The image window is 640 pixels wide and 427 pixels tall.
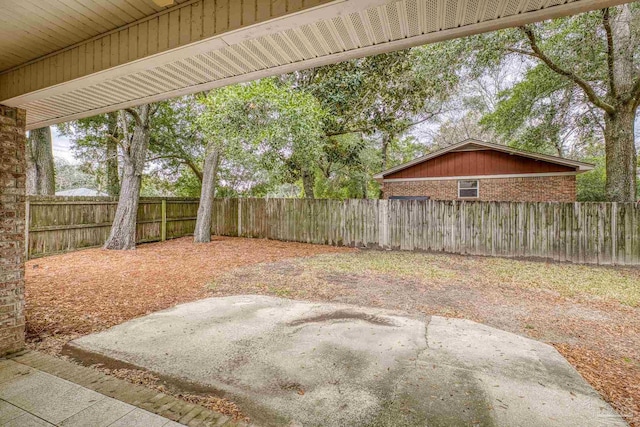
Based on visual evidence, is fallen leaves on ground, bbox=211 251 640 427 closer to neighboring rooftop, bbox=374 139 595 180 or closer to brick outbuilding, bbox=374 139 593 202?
brick outbuilding, bbox=374 139 593 202

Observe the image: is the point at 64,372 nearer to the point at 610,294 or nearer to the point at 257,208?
the point at 610,294

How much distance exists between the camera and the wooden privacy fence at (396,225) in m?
7.53

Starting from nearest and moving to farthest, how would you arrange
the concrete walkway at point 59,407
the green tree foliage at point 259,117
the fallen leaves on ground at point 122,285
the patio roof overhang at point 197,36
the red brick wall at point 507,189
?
1. the patio roof overhang at point 197,36
2. the concrete walkway at point 59,407
3. the fallen leaves on ground at point 122,285
4. the green tree foliage at point 259,117
5. the red brick wall at point 507,189

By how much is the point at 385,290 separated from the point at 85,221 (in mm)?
8299

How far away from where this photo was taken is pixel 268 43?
7.20ft

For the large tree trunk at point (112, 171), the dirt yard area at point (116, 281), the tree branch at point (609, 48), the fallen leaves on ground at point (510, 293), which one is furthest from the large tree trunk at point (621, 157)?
the large tree trunk at point (112, 171)

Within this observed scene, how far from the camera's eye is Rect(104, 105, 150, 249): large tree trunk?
8.88 meters

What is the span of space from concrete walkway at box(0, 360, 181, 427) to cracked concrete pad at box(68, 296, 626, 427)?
43 cm

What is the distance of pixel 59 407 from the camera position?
82.6 inches

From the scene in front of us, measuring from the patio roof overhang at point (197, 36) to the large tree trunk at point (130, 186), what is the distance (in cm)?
647

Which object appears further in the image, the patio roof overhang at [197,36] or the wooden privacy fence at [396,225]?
the wooden privacy fence at [396,225]

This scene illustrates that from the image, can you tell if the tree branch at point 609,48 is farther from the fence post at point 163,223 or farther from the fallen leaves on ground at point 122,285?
the fence post at point 163,223

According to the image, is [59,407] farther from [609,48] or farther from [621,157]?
[609,48]

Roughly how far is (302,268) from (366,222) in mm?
3591
